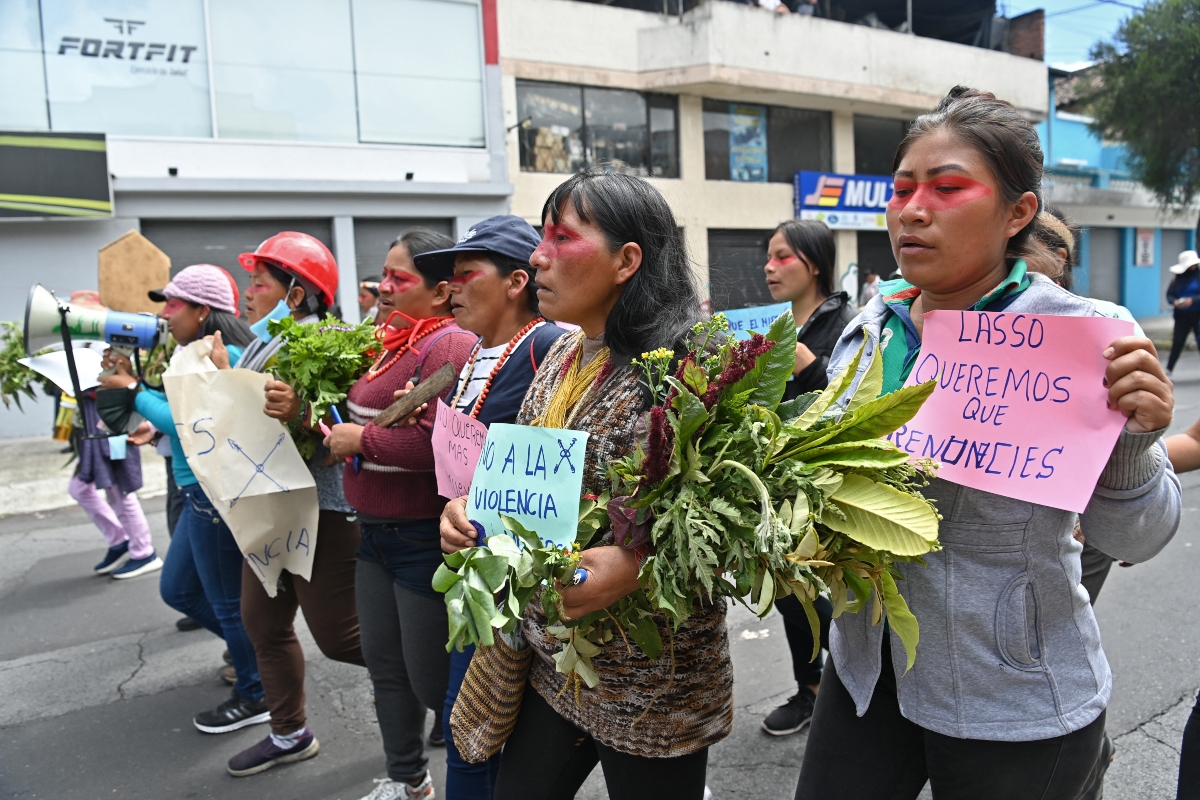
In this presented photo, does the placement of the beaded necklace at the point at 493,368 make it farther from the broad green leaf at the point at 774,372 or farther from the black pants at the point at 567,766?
the broad green leaf at the point at 774,372

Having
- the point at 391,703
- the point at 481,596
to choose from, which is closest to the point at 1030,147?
the point at 481,596

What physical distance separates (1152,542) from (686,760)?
1089mm

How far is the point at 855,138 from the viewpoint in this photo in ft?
77.2

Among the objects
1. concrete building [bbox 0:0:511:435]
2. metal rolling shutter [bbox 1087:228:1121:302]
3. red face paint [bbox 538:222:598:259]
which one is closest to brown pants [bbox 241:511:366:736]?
red face paint [bbox 538:222:598:259]

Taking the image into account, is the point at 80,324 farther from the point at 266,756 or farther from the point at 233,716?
the point at 266,756

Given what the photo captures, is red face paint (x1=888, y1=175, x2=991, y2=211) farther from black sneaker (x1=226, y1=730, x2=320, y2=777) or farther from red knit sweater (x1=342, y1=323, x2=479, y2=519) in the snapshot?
black sneaker (x1=226, y1=730, x2=320, y2=777)

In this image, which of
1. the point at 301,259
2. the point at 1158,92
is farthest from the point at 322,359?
the point at 1158,92

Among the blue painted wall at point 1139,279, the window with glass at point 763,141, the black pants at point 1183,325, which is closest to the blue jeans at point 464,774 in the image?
the black pants at point 1183,325

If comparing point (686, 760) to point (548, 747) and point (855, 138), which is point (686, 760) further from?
point (855, 138)

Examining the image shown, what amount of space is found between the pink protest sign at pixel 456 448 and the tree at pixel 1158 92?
915 inches

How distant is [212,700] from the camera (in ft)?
14.0

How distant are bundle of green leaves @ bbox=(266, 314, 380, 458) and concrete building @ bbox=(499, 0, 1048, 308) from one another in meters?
14.2

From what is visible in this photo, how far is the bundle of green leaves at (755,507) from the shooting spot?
4.96ft

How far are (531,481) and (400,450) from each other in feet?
3.68
